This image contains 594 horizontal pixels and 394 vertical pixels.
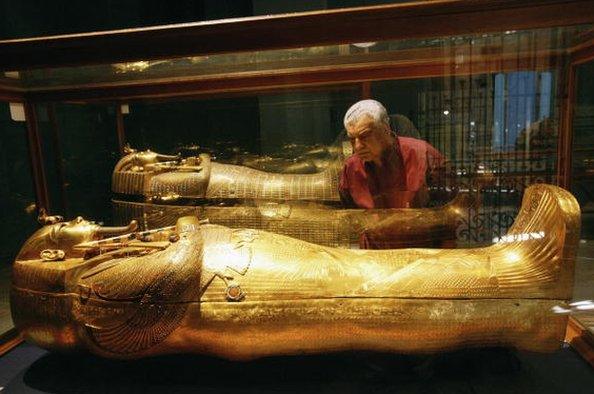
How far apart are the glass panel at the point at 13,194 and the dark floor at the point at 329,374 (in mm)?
1133

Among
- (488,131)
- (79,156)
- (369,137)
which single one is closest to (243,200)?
(369,137)

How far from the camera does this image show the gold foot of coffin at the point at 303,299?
1.65m

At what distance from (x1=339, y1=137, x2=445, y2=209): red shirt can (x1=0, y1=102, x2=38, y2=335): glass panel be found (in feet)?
6.78

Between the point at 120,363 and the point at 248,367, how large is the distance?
0.58m

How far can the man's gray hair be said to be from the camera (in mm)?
2268

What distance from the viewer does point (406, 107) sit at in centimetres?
226

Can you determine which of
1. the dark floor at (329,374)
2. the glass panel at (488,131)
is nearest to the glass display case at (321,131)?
the glass panel at (488,131)

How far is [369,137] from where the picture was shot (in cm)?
230

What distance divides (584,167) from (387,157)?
99 cm

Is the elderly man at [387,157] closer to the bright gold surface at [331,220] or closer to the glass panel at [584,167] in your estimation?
the bright gold surface at [331,220]

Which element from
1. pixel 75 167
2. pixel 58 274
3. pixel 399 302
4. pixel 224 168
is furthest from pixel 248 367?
pixel 75 167

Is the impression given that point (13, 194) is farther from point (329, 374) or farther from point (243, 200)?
point (329, 374)

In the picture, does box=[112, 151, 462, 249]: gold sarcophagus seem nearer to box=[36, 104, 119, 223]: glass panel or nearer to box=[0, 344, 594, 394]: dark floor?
box=[36, 104, 119, 223]: glass panel

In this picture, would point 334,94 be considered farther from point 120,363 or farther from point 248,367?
point 120,363
